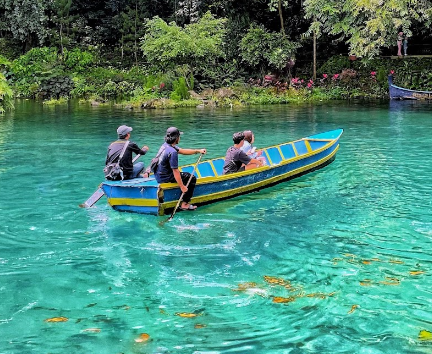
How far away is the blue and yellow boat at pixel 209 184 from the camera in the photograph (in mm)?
8875

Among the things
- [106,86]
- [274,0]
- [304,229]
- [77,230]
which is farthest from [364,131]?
[106,86]

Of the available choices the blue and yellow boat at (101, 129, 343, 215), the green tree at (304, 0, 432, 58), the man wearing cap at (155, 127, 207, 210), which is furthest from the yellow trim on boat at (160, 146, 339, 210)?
the green tree at (304, 0, 432, 58)

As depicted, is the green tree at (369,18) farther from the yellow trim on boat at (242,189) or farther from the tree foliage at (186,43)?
the yellow trim on boat at (242,189)

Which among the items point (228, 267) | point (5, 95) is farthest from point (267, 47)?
point (228, 267)

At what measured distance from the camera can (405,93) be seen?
3212cm

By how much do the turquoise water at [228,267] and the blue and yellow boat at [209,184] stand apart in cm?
21

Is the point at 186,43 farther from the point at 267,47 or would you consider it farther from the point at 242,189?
the point at 242,189

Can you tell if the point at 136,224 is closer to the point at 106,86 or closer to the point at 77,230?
the point at 77,230

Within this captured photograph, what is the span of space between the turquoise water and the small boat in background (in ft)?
65.9

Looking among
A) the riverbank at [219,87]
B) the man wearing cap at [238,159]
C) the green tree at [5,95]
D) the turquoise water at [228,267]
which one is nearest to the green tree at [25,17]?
the riverbank at [219,87]

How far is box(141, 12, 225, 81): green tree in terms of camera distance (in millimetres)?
32688

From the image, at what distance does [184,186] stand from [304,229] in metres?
2.14

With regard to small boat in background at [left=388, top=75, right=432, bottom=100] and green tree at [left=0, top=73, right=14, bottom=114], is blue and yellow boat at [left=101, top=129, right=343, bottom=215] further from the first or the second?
small boat in background at [left=388, top=75, right=432, bottom=100]

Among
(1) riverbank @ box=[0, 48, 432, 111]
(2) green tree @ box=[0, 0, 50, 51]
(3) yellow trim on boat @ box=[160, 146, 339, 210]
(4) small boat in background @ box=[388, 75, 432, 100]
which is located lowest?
(3) yellow trim on boat @ box=[160, 146, 339, 210]
